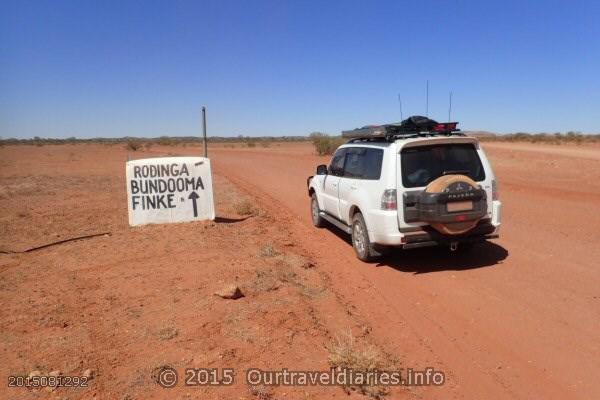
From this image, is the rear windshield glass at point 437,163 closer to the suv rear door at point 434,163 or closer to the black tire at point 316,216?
the suv rear door at point 434,163

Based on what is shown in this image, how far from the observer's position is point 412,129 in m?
7.37

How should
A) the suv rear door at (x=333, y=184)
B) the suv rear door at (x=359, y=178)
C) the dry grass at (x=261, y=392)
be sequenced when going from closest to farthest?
the dry grass at (x=261, y=392) < the suv rear door at (x=359, y=178) < the suv rear door at (x=333, y=184)

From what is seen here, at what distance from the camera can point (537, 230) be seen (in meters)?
9.05

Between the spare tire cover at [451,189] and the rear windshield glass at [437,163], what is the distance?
0.19 metres

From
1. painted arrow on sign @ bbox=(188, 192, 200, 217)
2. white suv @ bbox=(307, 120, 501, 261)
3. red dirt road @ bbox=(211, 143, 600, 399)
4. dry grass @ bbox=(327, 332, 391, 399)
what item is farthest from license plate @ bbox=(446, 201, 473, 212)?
painted arrow on sign @ bbox=(188, 192, 200, 217)

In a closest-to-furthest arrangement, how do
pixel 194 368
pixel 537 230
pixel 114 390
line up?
pixel 114 390 < pixel 194 368 < pixel 537 230

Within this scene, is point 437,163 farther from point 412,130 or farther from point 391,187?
point 412,130

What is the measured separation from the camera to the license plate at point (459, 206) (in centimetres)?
617

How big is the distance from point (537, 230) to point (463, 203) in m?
3.77

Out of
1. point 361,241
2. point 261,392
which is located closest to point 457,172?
point 361,241

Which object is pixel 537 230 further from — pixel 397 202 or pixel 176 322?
pixel 176 322

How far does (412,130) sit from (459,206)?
66.5 inches

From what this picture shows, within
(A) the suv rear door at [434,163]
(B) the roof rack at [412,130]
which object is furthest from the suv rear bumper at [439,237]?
(B) the roof rack at [412,130]

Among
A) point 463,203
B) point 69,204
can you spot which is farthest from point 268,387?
point 69,204
